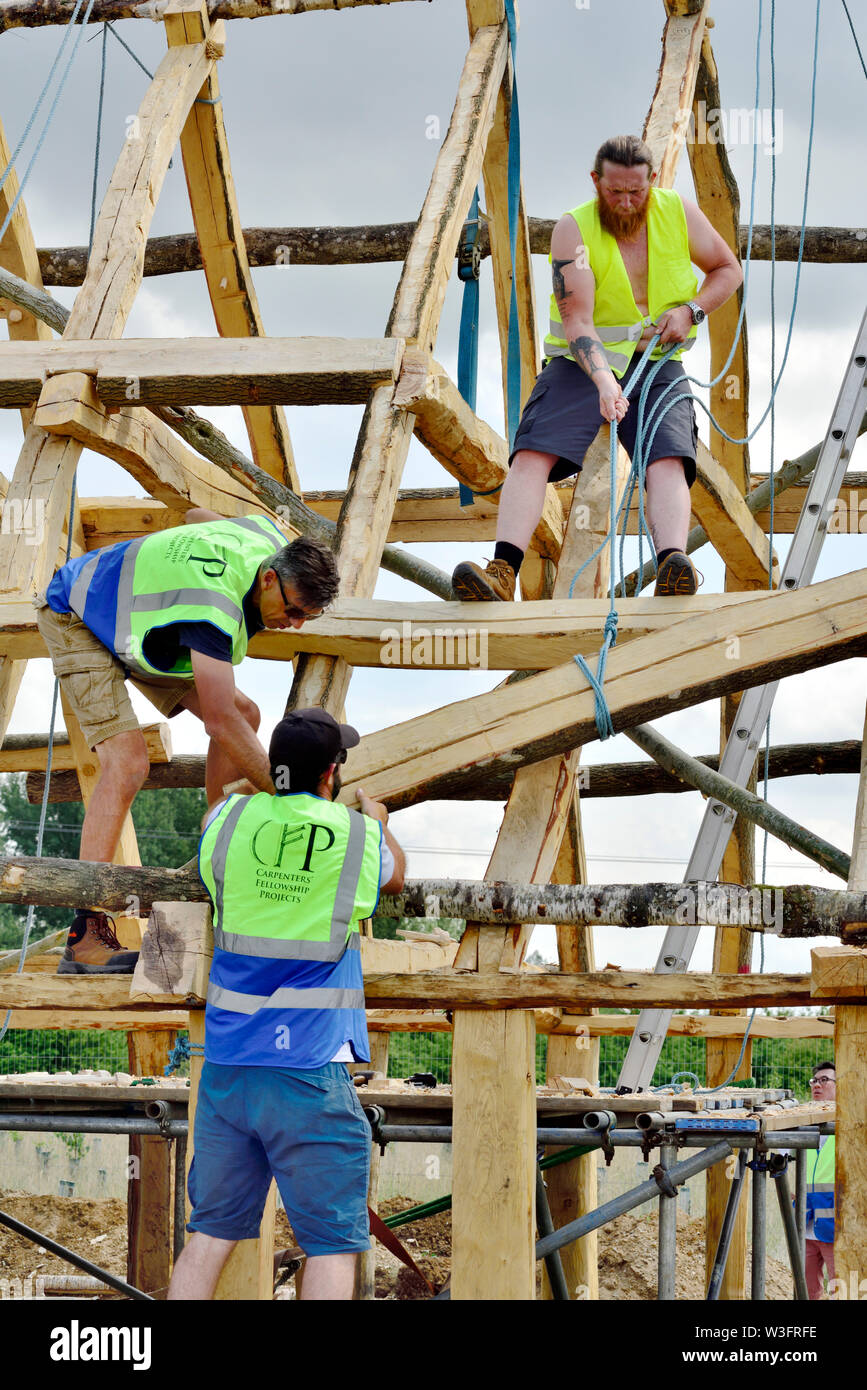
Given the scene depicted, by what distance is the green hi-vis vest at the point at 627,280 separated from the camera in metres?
5.51

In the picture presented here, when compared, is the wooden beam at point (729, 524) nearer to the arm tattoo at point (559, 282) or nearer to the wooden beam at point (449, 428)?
the wooden beam at point (449, 428)

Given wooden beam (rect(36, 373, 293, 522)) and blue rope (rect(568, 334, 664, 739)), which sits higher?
wooden beam (rect(36, 373, 293, 522))

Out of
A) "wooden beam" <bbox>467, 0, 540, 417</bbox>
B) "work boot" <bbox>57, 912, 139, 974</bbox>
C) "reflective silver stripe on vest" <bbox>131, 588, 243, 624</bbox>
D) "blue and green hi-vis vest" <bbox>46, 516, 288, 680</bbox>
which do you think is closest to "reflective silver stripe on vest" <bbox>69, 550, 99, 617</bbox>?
"blue and green hi-vis vest" <bbox>46, 516, 288, 680</bbox>

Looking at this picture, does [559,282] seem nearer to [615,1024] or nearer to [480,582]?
[480,582]

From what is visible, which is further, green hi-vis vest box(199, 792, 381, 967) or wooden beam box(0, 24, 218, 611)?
wooden beam box(0, 24, 218, 611)

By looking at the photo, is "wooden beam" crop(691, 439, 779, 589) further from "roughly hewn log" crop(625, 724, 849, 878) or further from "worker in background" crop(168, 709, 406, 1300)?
"worker in background" crop(168, 709, 406, 1300)

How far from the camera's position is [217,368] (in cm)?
545

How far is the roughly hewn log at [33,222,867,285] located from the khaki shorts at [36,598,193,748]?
5783 millimetres

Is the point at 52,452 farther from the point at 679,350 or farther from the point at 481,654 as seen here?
the point at 679,350

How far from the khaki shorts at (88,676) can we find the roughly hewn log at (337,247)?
19.0 feet

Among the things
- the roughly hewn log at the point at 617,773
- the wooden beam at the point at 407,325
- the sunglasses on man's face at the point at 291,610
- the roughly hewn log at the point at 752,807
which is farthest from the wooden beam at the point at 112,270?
the roughly hewn log at the point at 617,773

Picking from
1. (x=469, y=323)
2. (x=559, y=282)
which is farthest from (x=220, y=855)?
(x=469, y=323)

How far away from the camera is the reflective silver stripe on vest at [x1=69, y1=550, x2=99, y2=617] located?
4594 millimetres
